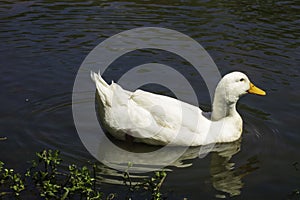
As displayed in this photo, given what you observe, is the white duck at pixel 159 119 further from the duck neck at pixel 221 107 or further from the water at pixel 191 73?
the water at pixel 191 73

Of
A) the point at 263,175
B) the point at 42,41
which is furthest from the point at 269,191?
the point at 42,41

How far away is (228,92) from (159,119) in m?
1.12

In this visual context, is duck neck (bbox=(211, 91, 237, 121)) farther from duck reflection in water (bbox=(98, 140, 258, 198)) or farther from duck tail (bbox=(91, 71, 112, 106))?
duck tail (bbox=(91, 71, 112, 106))

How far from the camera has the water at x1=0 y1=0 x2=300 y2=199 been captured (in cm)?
694

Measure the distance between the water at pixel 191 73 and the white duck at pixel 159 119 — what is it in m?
0.25

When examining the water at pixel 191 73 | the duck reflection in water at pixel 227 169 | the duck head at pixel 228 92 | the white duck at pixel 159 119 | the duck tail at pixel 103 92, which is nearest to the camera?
the duck reflection in water at pixel 227 169

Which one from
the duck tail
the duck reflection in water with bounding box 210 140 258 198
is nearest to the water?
the duck reflection in water with bounding box 210 140 258 198

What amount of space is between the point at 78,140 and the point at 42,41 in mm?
4356

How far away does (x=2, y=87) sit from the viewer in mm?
9250

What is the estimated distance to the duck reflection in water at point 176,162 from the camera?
6.71m

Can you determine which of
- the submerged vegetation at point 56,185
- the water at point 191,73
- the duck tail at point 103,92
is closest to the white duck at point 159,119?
the duck tail at point 103,92

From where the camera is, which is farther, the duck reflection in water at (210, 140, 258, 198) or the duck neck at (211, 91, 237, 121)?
the duck neck at (211, 91, 237, 121)

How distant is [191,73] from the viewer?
10.2m

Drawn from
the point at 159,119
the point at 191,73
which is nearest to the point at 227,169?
the point at 159,119
